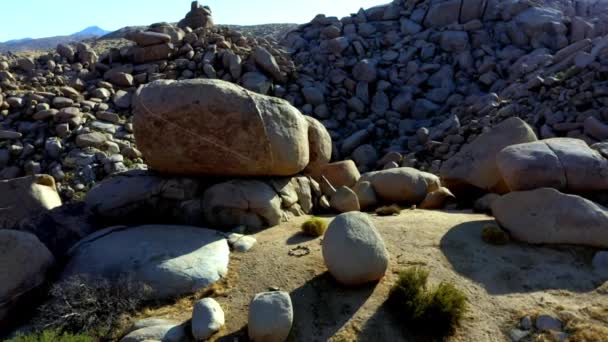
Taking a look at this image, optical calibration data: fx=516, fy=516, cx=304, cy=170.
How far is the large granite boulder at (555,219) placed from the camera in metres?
8.23

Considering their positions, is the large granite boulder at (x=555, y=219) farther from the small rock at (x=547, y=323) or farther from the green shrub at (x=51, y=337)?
the green shrub at (x=51, y=337)

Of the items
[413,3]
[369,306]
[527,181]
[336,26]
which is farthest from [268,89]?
[369,306]

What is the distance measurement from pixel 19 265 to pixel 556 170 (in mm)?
8917

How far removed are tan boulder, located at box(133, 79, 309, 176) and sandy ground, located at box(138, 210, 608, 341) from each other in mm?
1508

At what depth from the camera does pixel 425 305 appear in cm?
659

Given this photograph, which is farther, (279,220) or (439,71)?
(439,71)

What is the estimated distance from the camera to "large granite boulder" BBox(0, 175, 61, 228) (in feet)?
31.9

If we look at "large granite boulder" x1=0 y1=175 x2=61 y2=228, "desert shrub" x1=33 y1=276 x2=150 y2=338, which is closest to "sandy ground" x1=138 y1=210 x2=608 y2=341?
"desert shrub" x1=33 y1=276 x2=150 y2=338

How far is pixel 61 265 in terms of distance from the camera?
27.0 ft

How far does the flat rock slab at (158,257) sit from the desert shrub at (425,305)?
2728mm

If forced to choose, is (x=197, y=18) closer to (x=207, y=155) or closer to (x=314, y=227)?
(x=207, y=155)

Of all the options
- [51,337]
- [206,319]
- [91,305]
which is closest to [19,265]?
[91,305]

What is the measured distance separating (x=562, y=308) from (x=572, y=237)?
187 cm

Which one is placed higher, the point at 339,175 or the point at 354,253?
the point at 354,253
